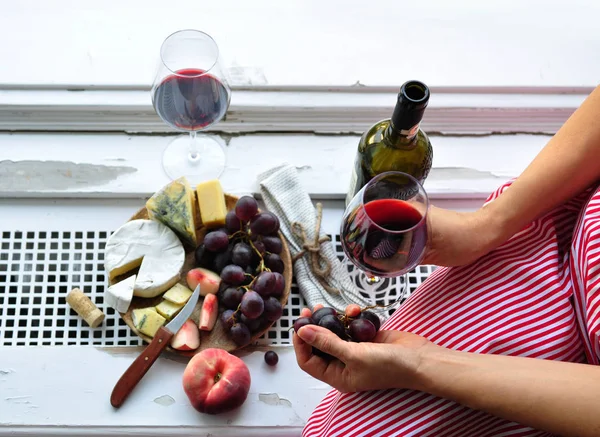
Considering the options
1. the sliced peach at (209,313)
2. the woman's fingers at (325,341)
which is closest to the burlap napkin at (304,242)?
the sliced peach at (209,313)

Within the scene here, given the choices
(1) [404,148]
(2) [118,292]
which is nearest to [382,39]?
(1) [404,148]

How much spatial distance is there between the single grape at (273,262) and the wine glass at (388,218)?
0.19m

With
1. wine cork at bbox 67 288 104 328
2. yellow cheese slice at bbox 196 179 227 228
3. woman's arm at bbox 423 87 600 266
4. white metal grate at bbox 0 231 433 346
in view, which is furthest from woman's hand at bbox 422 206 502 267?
wine cork at bbox 67 288 104 328

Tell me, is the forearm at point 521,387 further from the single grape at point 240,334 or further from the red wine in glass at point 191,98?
the red wine in glass at point 191,98

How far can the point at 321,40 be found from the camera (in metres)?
0.99

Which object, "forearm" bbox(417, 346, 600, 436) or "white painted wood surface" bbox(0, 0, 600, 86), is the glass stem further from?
"forearm" bbox(417, 346, 600, 436)

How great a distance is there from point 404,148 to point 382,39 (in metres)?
0.32

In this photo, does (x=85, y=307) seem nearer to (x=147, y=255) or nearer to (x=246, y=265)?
(x=147, y=255)

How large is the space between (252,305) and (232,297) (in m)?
0.04

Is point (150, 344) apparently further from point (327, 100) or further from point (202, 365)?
point (327, 100)

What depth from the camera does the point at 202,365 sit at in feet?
2.51

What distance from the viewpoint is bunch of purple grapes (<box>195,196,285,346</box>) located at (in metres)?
0.79

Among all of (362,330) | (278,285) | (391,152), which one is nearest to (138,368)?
(278,285)

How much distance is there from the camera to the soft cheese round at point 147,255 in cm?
82
